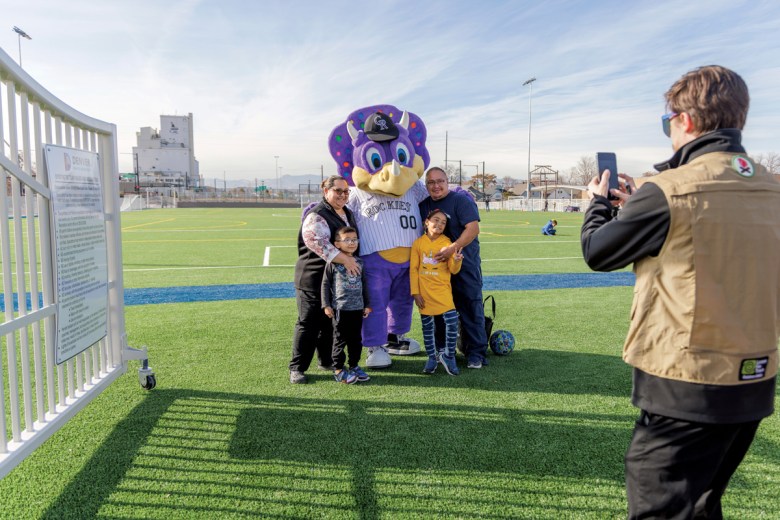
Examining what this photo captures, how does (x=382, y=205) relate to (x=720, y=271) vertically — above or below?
above

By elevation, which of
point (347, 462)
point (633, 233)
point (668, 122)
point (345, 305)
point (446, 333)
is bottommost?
point (347, 462)

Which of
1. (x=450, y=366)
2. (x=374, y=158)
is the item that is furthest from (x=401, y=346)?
(x=374, y=158)

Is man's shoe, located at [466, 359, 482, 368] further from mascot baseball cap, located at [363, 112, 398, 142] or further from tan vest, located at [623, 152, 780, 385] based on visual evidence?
tan vest, located at [623, 152, 780, 385]

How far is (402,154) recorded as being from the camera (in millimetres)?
4930

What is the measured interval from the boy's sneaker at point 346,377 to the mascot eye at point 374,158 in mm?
1884

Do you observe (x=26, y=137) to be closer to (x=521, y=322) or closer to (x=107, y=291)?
(x=107, y=291)

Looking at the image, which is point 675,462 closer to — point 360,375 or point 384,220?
point 360,375

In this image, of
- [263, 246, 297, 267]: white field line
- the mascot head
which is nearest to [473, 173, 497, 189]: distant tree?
[263, 246, 297, 267]: white field line

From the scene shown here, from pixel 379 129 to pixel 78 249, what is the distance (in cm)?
275

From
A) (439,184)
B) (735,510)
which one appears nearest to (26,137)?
(439,184)

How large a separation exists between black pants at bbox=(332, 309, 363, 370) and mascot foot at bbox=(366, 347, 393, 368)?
0.31 m

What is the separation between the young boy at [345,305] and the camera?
4.36 m

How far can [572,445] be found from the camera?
3.28 meters

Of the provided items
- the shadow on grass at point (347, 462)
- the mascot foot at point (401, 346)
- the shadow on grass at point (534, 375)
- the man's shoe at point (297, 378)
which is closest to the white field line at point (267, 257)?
the mascot foot at point (401, 346)
